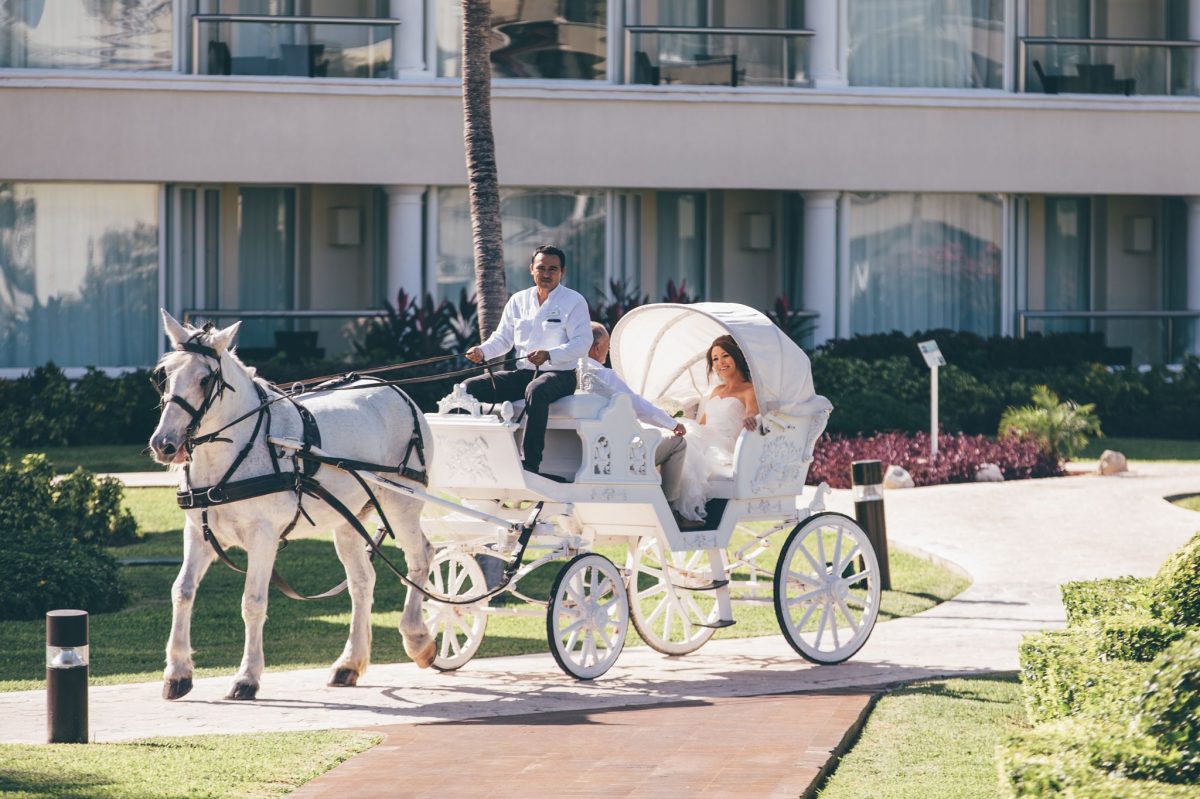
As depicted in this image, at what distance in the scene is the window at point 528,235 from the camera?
2803 centimetres

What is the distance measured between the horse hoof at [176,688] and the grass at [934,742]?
3.69 meters

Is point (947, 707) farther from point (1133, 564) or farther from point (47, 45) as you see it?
point (47, 45)

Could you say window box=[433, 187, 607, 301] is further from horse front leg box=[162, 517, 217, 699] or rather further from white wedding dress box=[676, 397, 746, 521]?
horse front leg box=[162, 517, 217, 699]

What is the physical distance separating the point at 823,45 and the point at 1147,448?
26.8ft

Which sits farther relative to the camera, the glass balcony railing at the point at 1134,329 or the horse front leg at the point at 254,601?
the glass balcony railing at the point at 1134,329

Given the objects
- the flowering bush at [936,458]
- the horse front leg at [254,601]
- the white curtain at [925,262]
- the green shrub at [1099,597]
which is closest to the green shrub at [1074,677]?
the green shrub at [1099,597]

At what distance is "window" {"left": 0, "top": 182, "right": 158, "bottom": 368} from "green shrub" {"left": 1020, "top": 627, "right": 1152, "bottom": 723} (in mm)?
19814

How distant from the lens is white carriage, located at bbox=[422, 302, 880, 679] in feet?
36.1

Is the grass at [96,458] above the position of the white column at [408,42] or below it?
below

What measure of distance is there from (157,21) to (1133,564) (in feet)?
55.6

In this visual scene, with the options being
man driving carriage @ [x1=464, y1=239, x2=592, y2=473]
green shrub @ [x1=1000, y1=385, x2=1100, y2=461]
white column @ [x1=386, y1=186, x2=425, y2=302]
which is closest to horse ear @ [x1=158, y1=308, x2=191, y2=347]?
man driving carriage @ [x1=464, y1=239, x2=592, y2=473]

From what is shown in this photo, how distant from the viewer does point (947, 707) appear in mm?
10156

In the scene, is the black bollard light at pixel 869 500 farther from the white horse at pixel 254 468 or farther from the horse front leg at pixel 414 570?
the white horse at pixel 254 468

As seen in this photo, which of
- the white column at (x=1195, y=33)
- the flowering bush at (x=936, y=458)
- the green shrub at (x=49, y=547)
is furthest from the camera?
the white column at (x=1195, y=33)
